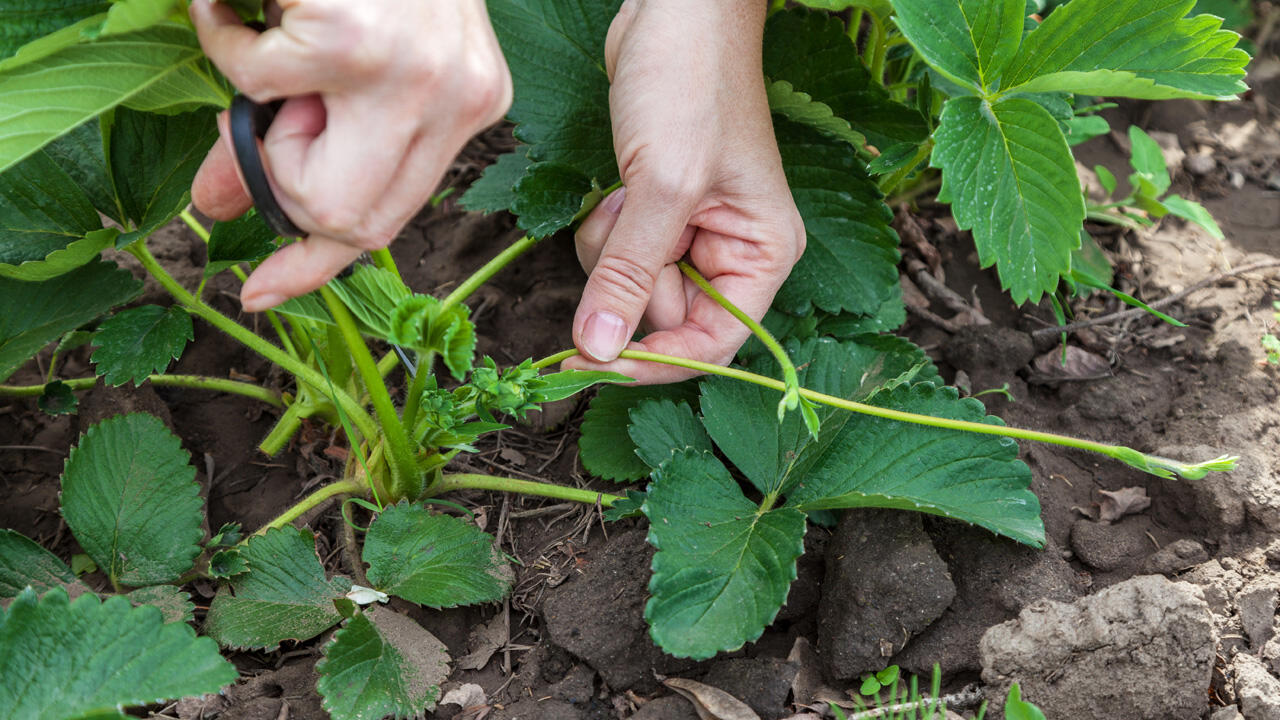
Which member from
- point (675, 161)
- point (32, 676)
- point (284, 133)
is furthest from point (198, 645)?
point (675, 161)

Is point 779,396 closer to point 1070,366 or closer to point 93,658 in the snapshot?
point 1070,366

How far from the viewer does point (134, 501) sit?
1505 millimetres

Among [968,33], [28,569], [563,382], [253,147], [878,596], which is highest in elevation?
[253,147]

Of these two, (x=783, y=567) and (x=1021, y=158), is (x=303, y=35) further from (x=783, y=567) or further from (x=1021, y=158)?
(x=1021, y=158)

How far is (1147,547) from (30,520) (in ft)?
6.73

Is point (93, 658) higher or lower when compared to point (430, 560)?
higher

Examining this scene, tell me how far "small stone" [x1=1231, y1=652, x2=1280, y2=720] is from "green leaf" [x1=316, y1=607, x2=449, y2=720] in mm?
1193

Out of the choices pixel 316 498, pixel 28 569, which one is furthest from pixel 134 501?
pixel 316 498

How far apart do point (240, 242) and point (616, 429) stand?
0.73m

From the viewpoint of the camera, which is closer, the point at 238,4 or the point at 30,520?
the point at 238,4

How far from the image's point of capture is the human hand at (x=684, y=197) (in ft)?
4.87

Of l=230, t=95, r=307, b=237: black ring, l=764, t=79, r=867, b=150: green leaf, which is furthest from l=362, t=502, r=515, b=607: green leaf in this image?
l=764, t=79, r=867, b=150: green leaf

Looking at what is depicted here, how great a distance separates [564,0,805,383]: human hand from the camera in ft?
4.87

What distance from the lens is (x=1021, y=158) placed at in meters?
1.51
